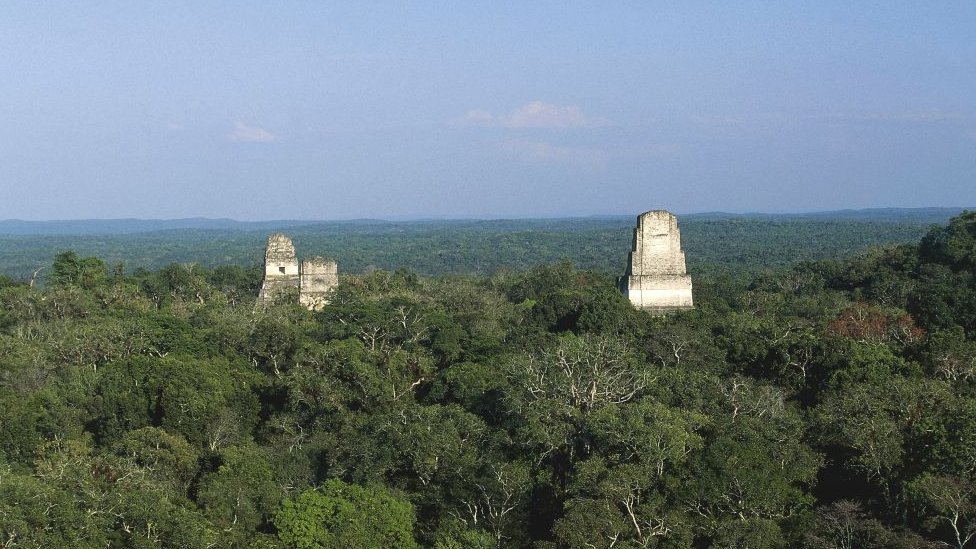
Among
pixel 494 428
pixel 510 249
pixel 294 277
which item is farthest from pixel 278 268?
pixel 510 249

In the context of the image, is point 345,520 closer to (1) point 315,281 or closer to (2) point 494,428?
(2) point 494,428

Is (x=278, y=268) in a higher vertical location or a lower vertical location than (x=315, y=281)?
higher

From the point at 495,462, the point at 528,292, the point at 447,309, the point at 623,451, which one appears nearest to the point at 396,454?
the point at 495,462

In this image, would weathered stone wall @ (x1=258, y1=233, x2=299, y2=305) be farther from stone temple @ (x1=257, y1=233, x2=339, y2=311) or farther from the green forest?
the green forest

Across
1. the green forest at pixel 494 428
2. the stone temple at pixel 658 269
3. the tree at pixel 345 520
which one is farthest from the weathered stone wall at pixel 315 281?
the tree at pixel 345 520

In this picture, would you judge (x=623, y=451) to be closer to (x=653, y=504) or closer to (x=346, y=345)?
(x=653, y=504)

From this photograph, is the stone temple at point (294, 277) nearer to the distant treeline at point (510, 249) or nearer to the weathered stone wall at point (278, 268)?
the weathered stone wall at point (278, 268)
